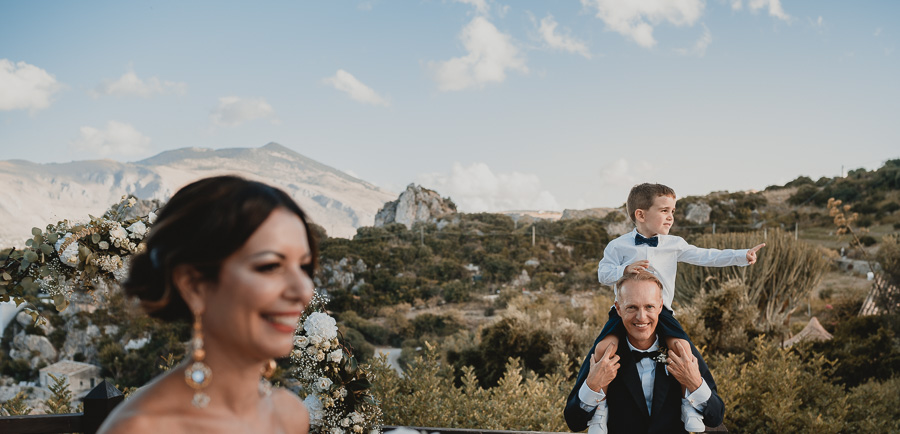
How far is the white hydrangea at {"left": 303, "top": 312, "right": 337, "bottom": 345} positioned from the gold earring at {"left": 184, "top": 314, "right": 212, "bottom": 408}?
172cm

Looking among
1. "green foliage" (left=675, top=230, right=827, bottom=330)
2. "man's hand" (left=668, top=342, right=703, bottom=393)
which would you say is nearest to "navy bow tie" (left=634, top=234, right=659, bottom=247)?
"man's hand" (left=668, top=342, right=703, bottom=393)

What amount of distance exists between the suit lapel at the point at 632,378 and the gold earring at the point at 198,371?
210 cm

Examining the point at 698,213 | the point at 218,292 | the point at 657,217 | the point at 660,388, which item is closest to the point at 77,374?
the point at 657,217

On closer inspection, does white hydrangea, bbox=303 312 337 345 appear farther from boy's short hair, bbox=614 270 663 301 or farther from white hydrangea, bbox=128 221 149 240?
boy's short hair, bbox=614 270 663 301

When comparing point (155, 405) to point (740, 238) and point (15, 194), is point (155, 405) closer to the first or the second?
point (740, 238)

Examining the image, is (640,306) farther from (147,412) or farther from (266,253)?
(147,412)

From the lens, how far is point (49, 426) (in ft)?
10.8

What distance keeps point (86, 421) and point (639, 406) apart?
2.78 meters

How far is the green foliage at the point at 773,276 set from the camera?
507 inches

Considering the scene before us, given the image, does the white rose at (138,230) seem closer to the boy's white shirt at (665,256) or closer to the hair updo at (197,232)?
the hair updo at (197,232)

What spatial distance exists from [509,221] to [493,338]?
22726mm

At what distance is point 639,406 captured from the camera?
8.64ft

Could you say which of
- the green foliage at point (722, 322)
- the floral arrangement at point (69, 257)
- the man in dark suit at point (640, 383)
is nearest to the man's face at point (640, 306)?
the man in dark suit at point (640, 383)

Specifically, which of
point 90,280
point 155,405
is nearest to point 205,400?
point 155,405
